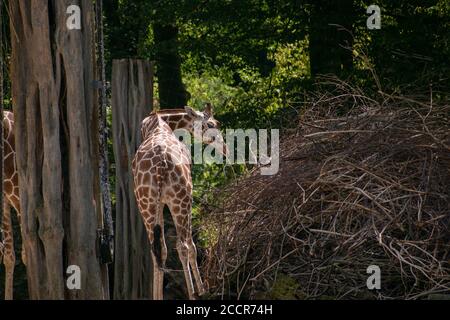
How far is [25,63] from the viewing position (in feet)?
26.4

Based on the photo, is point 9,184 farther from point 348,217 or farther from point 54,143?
point 348,217

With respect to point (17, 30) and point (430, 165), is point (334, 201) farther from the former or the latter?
point (17, 30)

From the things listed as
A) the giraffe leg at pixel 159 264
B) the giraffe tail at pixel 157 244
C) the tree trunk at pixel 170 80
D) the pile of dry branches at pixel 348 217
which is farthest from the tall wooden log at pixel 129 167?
the tree trunk at pixel 170 80

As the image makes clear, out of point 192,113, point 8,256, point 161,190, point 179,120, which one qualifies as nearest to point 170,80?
point 179,120

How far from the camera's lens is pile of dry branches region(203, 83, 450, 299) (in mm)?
8055

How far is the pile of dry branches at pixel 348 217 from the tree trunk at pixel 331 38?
7.44 metres

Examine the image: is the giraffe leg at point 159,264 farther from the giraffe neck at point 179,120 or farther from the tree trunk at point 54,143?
the tree trunk at point 54,143

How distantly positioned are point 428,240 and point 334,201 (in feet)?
2.49

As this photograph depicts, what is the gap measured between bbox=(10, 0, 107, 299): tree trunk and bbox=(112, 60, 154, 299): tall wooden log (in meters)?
2.34

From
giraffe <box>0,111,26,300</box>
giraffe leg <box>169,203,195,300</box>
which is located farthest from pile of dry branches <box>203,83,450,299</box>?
giraffe <box>0,111,26,300</box>

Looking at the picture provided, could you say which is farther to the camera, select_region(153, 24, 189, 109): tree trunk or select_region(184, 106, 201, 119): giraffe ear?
select_region(153, 24, 189, 109): tree trunk

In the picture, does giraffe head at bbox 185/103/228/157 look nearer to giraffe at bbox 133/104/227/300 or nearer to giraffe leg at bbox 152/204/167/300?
giraffe at bbox 133/104/227/300

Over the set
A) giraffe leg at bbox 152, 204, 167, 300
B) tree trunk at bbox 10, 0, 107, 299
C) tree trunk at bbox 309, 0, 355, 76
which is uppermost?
tree trunk at bbox 309, 0, 355, 76

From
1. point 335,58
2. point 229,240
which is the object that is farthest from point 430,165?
point 335,58
